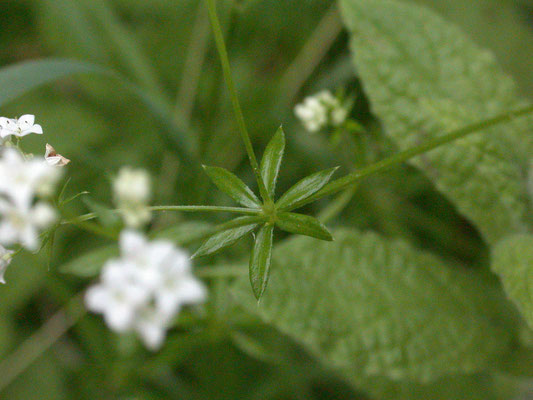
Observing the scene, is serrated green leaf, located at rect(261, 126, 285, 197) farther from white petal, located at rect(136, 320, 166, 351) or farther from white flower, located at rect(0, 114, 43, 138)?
white flower, located at rect(0, 114, 43, 138)

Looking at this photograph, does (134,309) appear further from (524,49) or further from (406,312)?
(524,49)

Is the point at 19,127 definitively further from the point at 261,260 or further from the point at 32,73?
the point at 261,260

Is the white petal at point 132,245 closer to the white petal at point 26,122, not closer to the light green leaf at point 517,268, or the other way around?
the white petal at point 26,122

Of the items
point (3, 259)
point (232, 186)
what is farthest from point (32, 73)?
point (232, 186)

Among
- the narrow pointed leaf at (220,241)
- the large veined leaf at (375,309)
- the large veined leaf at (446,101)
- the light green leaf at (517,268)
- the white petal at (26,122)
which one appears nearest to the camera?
the narrow pointed leaf at (220,241)

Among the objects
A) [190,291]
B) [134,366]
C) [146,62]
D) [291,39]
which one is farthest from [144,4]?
[190,291]

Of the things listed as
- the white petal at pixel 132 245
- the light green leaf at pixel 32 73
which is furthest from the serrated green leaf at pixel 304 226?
the light green leaf at pixel 32 73

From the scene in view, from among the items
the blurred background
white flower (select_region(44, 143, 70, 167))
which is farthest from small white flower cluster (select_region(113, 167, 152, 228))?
the blurred background
